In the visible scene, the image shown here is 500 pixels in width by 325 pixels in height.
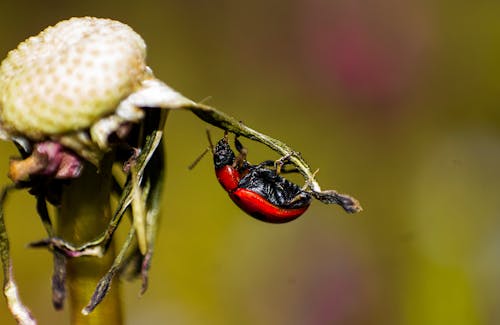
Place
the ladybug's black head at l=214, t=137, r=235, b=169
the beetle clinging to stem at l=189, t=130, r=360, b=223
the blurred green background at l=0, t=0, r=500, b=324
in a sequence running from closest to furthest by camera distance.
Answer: the beetle clinging to stem at l=189, t=130, r=360, b=223
the ladybug's black head at l=214, t=137, r=235, b=169
the blurred green background at l=0, t=0, r=500, b=324

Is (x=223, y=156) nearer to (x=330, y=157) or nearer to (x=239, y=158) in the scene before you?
(x=239, y=158)

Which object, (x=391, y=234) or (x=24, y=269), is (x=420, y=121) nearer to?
(x=391, y=234)

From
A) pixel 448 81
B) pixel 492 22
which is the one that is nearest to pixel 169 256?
pixel 448 81

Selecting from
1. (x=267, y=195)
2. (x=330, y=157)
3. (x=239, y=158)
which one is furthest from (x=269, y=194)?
(x=330, y=157)

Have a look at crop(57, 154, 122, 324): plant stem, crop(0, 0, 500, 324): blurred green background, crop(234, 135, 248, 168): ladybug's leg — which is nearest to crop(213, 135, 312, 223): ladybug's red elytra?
crop(234, 135, 248, 168): ladybug's leg

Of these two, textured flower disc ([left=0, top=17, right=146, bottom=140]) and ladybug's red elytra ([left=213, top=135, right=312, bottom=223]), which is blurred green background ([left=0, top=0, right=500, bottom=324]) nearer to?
ladybug's red elytra ([left=213, top=135, right=312, bottom=223])

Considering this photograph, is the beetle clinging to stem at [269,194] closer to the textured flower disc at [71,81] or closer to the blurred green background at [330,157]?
the textured flower disc at [71,81]
